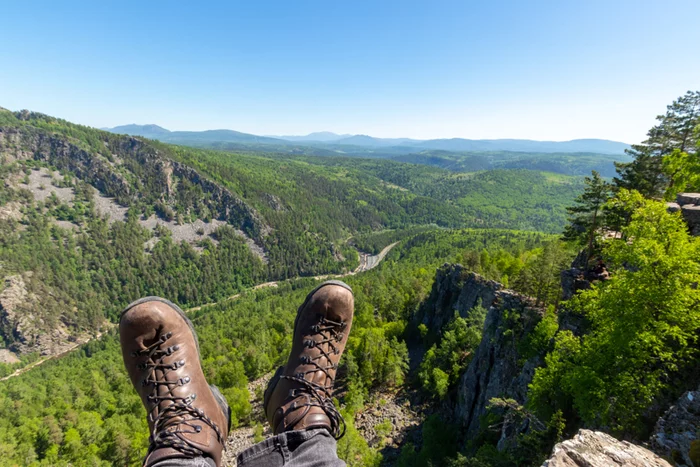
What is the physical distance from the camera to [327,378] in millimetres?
6688

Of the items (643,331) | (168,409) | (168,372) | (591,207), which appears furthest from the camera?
(591,207)

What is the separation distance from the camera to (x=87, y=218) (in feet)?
582

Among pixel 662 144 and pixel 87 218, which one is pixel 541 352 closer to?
pixel 662 144

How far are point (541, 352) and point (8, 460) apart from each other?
58.4m

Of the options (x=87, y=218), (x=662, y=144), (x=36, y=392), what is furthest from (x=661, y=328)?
(x=87, y=218)

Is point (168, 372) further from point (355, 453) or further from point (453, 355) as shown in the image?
point (453, 355)

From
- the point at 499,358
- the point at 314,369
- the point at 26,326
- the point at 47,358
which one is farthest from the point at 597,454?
the point at 26,326

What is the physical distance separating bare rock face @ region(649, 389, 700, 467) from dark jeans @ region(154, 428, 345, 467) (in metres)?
6.45

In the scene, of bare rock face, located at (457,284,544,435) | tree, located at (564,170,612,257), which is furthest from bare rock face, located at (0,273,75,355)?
tree, located at (564,170,612,257)

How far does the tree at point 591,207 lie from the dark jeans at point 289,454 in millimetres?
21969

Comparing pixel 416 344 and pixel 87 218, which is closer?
pixel 416 344

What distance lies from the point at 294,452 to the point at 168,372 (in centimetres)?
321

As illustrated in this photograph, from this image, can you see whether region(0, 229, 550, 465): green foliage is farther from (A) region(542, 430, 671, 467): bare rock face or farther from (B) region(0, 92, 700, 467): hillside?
(A) region(542, 430, 671, 467): bare rock face

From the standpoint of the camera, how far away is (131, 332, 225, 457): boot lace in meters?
5.06
